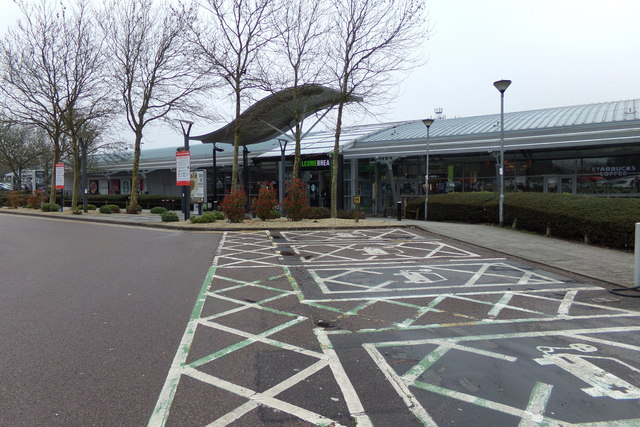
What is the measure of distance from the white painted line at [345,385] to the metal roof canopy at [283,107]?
16.3m

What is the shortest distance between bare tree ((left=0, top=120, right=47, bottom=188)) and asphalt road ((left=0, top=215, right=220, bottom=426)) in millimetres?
36660

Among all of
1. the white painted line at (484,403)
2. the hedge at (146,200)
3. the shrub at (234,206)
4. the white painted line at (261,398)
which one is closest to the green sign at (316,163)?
the shrub at (234,206)

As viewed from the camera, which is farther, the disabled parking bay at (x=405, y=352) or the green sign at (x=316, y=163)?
the green sign at (x=316, y=163)

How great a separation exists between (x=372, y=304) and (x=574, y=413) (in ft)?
10.3

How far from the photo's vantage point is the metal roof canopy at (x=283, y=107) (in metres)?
21.4

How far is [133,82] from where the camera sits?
24297mm

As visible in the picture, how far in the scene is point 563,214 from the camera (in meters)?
12.5

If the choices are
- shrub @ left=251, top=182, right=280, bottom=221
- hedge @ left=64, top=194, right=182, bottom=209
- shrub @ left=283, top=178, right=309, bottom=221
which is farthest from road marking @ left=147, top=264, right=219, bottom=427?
hedge @ left=64, top=194, right=182, bottom=209

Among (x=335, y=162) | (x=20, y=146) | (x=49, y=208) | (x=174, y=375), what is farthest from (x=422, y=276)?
(x=20, y=146)

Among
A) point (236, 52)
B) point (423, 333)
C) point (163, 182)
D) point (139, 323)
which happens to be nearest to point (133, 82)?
point (236, 52)

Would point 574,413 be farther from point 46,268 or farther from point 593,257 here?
point 46,268

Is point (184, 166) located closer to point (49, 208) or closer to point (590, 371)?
point (49, 208)

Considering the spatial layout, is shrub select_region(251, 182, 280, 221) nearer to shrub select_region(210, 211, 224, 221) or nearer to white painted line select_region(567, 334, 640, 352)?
shrub select_region(210, 211, 224, 221)

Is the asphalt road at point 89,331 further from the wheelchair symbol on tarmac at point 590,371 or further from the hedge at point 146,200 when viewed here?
the hedge at point 146,200
